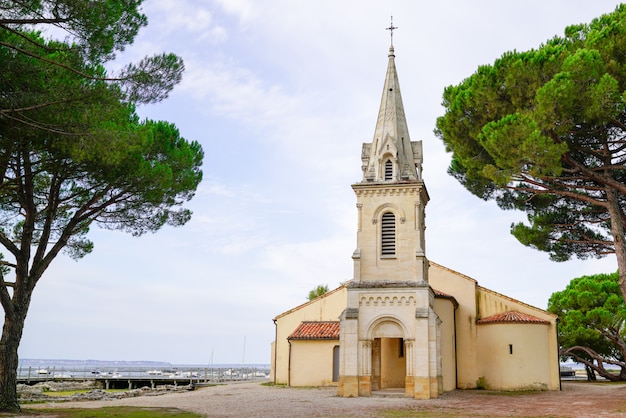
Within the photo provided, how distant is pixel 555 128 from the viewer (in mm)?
21531

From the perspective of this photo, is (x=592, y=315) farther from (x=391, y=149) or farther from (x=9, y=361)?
(x=9, y=361)

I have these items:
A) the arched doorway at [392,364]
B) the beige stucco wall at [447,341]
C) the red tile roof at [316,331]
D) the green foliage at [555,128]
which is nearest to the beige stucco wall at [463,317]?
the beige stucco wall at [447,341]

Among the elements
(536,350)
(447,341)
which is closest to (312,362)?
(447,341)

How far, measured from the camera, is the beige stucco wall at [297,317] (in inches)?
1417

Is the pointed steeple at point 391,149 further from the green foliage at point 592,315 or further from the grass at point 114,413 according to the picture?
the green foliage at point 592,315

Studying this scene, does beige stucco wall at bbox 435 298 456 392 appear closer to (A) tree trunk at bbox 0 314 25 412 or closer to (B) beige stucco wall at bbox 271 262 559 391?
(B) beige stucco wall at bbox 271 262 559 391

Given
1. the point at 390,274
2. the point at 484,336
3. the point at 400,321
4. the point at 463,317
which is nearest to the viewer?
the point at 400,321

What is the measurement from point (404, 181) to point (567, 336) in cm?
2090

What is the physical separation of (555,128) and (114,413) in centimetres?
1805

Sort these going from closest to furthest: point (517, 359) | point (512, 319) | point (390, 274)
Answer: point (390, 274)
point (517, 359)
point (512, 319)

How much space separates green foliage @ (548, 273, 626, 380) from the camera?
3925 centimetres

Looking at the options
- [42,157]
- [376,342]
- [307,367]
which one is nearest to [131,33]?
[42,157]

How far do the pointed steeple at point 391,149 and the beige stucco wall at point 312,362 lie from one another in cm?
1057

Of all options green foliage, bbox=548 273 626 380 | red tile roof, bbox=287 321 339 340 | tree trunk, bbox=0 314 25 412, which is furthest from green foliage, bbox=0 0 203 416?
green foliage, bbox=548 273 626 380
